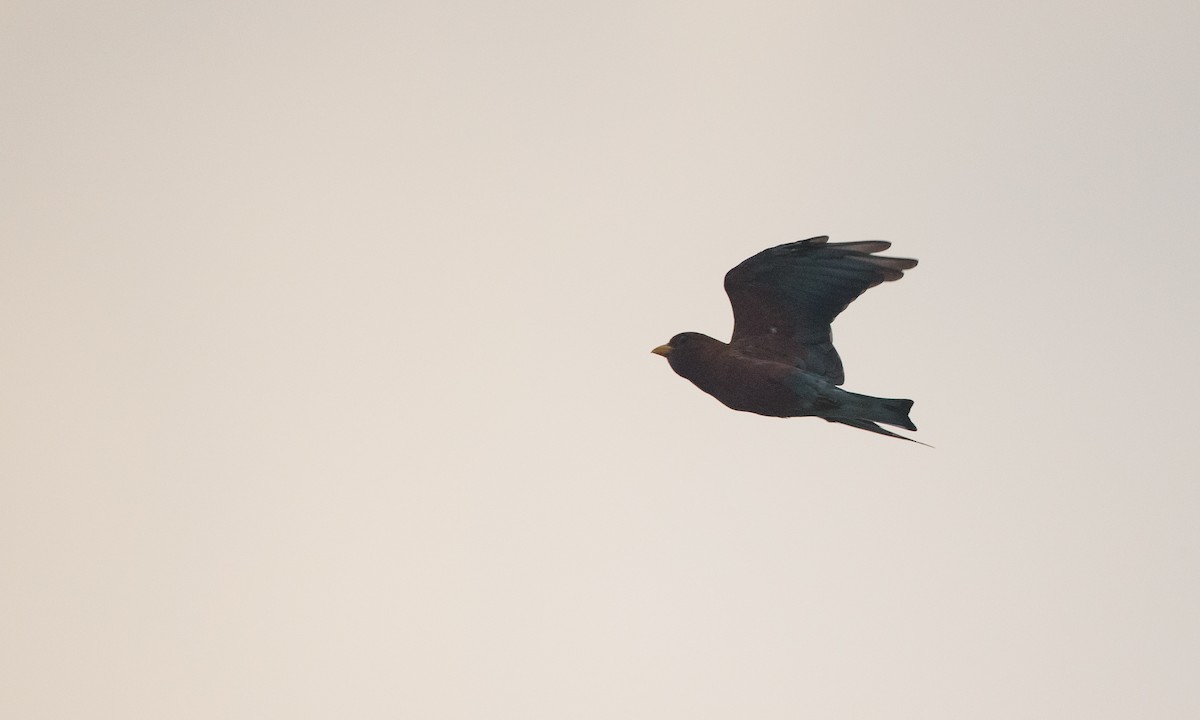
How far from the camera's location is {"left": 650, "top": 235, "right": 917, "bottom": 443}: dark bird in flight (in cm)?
179

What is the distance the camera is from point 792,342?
1.95 metres

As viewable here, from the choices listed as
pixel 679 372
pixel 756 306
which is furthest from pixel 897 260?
pixel 679 372

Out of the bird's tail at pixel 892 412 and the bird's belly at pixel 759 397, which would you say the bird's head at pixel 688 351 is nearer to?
the bird's belly at pixel 759 397

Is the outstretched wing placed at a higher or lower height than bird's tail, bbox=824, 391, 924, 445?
higher

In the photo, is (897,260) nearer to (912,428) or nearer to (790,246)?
(790,246)

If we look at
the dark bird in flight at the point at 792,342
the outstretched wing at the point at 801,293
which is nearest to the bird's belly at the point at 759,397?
the dark bird in flight at the point at 792,342

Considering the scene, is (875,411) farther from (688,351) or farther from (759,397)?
(688,351)

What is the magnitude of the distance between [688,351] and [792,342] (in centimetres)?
23

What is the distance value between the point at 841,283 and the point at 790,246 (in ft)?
0.40

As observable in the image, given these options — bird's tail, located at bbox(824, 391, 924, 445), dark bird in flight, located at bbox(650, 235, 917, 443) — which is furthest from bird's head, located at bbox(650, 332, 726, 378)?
bird's tail, located at bbox(824, 391, 924, 445)

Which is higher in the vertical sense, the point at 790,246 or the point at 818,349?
the point at 790,246

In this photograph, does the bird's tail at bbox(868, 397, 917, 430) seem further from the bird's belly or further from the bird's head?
the bird's head

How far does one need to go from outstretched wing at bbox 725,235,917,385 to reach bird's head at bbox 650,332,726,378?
0.08 meters

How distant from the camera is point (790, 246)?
1.88 metres
